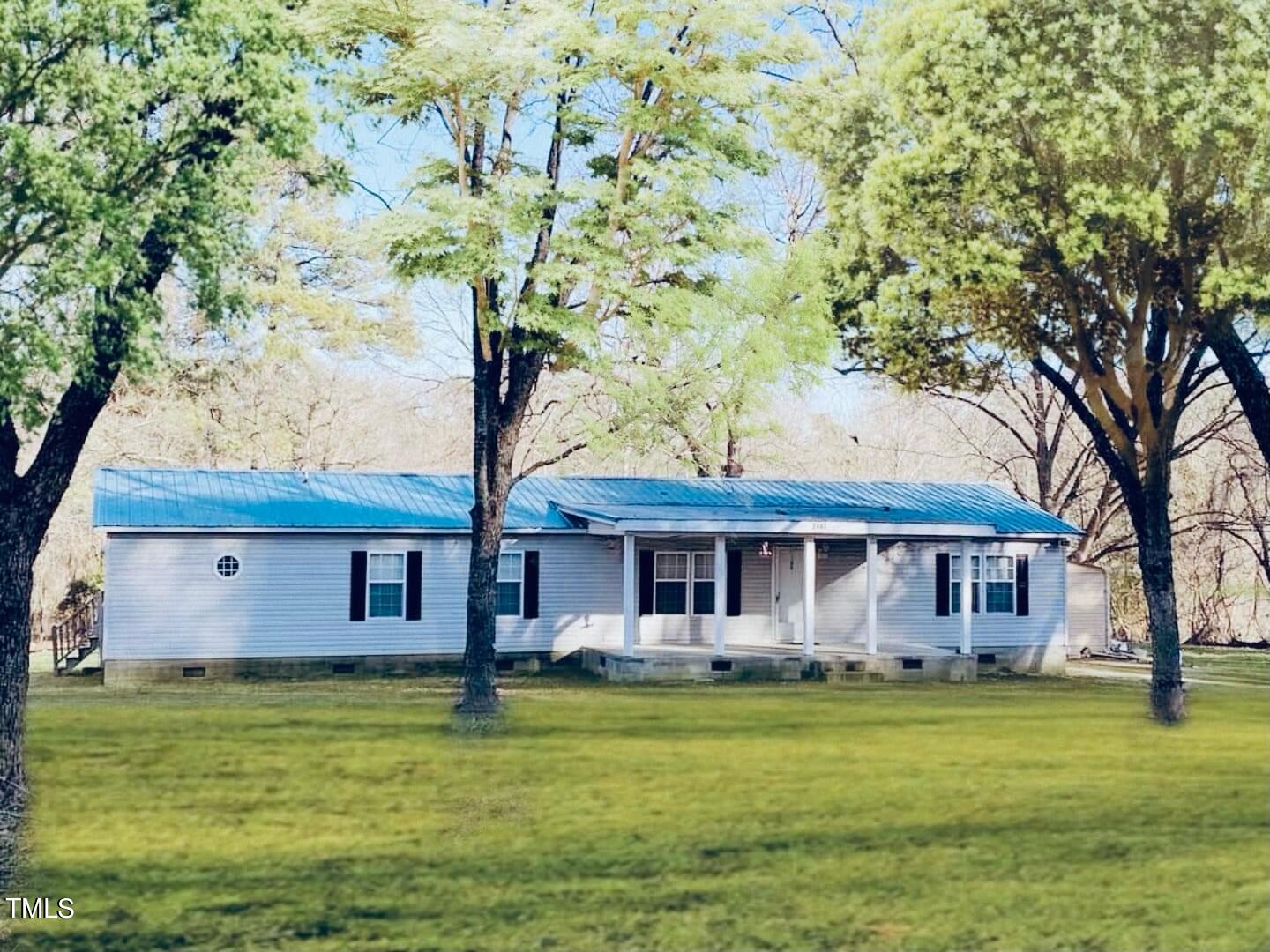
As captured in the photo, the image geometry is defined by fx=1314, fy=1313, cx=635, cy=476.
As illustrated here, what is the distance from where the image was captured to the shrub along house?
21.4 m

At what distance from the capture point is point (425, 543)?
22.7 m

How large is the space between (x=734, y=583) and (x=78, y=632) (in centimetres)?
1288

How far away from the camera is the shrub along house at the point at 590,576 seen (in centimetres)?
2136

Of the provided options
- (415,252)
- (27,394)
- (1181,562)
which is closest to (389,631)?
(415,252)

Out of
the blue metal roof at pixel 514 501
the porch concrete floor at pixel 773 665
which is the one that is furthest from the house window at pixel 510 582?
the porch concrete floor at pixel 773 665

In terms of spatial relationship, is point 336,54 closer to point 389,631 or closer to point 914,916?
point 389,631

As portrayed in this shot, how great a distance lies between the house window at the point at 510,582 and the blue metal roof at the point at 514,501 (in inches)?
27.7

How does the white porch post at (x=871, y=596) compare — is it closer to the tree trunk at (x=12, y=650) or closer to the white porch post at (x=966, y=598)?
the white porch post at (x=966, y=598)

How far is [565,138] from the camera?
734 inches

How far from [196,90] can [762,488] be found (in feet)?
A: 56.2

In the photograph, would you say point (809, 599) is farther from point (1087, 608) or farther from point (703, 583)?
point (1087, 608)

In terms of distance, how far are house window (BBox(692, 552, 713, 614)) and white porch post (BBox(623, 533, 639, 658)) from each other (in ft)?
7.94

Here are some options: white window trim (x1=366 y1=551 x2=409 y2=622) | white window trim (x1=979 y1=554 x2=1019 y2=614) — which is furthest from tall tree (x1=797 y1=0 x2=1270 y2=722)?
white window trim (x1=366 y1=551 x2=409 y2=622)

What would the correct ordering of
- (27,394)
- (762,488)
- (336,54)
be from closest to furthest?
(27,394), (336,54), (762,488)
